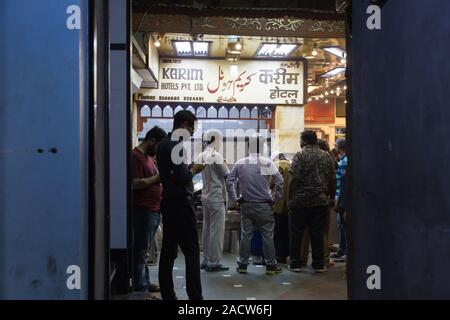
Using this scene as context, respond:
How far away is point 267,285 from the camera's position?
6.42m

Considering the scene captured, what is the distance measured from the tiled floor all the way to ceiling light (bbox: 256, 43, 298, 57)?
194 inches

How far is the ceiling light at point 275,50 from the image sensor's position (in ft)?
34.2

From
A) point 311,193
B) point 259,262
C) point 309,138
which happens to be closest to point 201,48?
point 309,138

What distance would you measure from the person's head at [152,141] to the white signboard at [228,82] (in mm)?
5788

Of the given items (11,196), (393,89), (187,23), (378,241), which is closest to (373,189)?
(378,241)

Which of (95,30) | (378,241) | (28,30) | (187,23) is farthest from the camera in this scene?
(187,23)

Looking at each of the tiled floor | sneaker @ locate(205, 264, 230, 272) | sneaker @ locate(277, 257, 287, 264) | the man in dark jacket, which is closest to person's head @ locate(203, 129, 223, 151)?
the man in dark jacket

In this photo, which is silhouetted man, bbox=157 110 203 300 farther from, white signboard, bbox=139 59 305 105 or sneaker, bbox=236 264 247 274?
white signboard, bbox=139 59 305 105

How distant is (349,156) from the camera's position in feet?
11.1

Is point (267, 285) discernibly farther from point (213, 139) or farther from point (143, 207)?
point (213, 139)

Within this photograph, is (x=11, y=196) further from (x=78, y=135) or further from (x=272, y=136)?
(x=272, y=136)

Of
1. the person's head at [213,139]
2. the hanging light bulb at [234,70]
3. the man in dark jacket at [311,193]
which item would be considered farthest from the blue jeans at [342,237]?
the hanging light bulb at [234,70]

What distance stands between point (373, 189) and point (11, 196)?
2041 millimetres

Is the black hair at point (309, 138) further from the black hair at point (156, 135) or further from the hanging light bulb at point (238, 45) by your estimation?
the hanging light bulb at point (238, 45)
